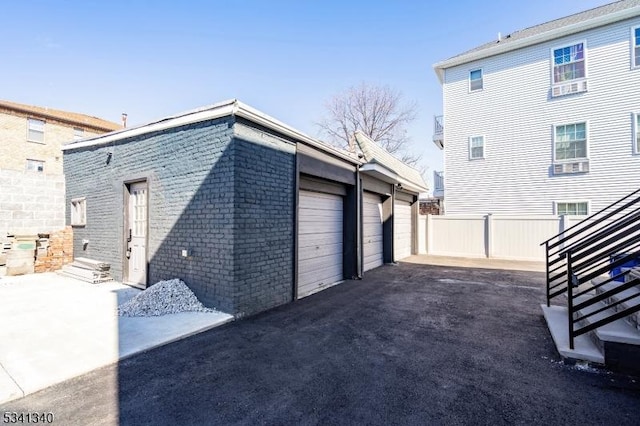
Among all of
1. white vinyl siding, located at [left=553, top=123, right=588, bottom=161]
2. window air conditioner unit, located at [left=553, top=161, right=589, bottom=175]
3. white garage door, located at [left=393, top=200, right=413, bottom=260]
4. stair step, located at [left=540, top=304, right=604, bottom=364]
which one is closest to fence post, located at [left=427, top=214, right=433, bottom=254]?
white garage door, located at [left=393, top=200, right=413, bottom=260]

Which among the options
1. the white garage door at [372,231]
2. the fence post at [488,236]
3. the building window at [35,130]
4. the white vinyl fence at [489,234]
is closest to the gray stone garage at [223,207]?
the white garage door at [372,231]

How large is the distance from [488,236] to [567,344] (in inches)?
374

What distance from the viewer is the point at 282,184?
5.65 meters

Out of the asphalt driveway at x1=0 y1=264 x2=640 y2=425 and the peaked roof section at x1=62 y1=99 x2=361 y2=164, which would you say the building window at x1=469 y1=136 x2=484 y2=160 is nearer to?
the peaked roof section at x1=62 y1=99 x2=361 y2=164

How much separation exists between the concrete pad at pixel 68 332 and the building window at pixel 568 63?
1521cm

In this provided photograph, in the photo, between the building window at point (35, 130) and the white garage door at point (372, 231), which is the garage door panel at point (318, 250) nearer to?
the white garage door at point (372, 231)

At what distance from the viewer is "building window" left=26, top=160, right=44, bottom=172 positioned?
714 inches

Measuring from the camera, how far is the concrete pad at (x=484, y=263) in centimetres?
988

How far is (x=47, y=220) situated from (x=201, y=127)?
257 inches

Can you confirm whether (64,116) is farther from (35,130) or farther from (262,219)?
(262,219)

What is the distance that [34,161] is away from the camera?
18406 millimetres

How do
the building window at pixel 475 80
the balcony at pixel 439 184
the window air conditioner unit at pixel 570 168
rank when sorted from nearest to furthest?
the window air conditioner unit at pixel 570 168 < the building window at pixel 475 80 < the balcony at pixel 439 184

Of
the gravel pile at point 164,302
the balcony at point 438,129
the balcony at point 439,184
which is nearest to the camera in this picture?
the gravel pile at point 164,302

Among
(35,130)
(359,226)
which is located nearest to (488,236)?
(359,226)
